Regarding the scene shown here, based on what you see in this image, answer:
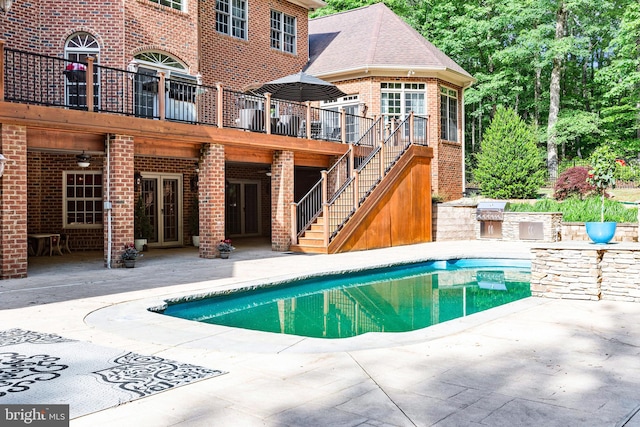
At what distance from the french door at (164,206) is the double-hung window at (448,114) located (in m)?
10.2

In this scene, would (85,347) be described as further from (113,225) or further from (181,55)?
(181,55)

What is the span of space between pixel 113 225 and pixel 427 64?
12831 mm

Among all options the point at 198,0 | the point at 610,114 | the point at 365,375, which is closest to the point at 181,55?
the point at 198,0

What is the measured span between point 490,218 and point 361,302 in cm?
1032

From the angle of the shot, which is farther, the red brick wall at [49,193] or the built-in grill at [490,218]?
the built-in grill at [490,218]

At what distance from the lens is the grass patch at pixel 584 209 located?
16.7 meters

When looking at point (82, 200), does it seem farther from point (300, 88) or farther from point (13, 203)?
point (300, 88)

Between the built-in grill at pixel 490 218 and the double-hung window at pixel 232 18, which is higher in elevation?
the double-hung window at pixel 232 18

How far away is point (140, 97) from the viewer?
12461 mm

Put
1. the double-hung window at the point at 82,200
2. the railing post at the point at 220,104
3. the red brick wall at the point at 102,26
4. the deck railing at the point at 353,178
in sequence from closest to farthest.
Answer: the red brick wall at the point at 102,26, the railing post at the point at 220,104, the deck railing at the point at 353,178, the double-hung window at the point at 82,200

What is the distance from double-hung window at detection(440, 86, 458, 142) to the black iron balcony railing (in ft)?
18.7

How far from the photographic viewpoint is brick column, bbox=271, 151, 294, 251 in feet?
49.7

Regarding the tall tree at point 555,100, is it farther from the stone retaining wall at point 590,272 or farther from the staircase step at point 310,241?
the stone retaining wall at point 590,272

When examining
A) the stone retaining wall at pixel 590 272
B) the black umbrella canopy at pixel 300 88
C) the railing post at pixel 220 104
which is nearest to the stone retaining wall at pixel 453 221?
the black umbrella canopy at pixel 300 88
